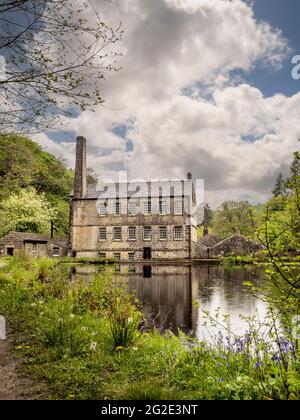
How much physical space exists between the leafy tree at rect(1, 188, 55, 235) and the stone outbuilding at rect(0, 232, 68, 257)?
280cm

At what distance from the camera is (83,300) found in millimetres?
8383

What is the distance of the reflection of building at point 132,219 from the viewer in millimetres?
41531

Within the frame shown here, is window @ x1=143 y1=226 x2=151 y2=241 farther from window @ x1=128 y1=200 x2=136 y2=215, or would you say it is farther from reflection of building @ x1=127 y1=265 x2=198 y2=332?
reflection of building @ x1=127 y1=265 x2=198 y2=332

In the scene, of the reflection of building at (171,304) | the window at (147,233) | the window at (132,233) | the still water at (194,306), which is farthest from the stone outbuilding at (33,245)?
the still water at (194,306)

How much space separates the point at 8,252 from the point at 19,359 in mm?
37153

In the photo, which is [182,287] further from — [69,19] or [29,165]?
[69,19]

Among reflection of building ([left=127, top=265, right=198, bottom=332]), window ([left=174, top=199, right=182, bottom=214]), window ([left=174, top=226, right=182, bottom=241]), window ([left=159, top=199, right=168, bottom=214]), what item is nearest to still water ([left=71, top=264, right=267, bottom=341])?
reflection of building ([left=127, top=265, right=198, bottom=332])

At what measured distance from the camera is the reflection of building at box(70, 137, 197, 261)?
136 feet

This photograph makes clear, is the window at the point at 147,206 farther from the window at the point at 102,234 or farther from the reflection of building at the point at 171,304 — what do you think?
the reflection of building at the point at 171,304

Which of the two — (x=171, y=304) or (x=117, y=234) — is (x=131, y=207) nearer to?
(x=117, y=234)

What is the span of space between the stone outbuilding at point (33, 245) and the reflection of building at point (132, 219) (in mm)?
1945

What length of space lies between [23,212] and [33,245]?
5.30 metres

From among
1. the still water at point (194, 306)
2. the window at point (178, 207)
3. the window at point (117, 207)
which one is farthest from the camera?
the window at point (117, 207)
